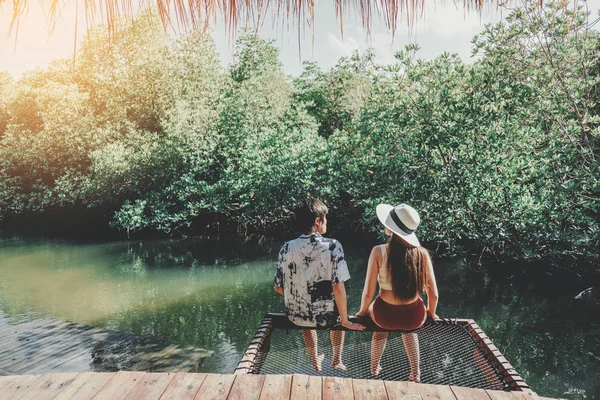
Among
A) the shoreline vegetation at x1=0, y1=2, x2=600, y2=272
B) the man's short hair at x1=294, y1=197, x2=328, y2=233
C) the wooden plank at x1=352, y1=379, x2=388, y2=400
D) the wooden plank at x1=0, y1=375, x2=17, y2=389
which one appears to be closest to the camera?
the wooden plank at x1=352, y1=379, x2=388, y2=400

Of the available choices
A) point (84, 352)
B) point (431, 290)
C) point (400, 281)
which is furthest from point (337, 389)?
point (84, 352)

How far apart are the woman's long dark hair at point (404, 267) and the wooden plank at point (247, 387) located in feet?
3.95

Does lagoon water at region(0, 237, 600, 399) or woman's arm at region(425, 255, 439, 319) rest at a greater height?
woman's arm at region(425, 255, 439, 319)

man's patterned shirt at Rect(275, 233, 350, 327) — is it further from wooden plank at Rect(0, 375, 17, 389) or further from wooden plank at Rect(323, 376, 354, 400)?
wooden plank at Rect(0, 375, 17, 389)

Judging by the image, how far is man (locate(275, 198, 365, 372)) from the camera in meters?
2.92

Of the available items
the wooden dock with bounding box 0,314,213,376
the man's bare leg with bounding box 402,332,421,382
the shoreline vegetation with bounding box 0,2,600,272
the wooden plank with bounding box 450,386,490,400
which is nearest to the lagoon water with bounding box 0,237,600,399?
the wooden dock with bounding box 0,314,213,376

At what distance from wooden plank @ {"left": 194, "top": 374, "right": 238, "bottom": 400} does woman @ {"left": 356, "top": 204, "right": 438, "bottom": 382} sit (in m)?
1.21

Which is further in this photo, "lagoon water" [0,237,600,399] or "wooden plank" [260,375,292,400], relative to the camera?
"lagoon water" [0,237,600,399]

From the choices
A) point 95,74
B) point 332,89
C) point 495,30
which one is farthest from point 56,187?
point 495,30

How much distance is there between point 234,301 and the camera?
985cm

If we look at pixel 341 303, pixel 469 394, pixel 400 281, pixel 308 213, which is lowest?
pixel 469 394

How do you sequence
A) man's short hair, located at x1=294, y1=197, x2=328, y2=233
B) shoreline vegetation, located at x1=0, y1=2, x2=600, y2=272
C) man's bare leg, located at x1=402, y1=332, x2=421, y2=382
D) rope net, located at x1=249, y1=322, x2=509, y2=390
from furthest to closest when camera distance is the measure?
shoreline vegetation, located at x1=0, y1=2, x2=600, y2=272 < man's bare leg, located at x1=402, y1=332, x2=421, y2=382 < man's short hair, located at x1=294, y1=197, x2=328, y2=233 < rope net, located at x1=249, y1=322, x2=509, y2=390

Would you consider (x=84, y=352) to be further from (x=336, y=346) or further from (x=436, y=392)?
(x=436, y=392)

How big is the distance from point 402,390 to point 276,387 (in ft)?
1.91
